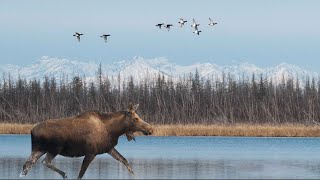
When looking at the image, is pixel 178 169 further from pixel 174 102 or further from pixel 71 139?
pixel 174 102

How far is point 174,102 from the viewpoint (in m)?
77.9

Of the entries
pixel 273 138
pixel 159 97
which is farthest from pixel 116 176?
pixel 159 97

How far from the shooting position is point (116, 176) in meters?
20.3

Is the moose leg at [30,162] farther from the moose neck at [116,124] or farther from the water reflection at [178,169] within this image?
the moose neck at [116,124]

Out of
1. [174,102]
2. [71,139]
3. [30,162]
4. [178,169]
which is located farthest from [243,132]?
[30,162]

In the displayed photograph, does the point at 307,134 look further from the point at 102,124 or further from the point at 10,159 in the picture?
the point at 102,124

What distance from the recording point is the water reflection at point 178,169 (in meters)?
20.4

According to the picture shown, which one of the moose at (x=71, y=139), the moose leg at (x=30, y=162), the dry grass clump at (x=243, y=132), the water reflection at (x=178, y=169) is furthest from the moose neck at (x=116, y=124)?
the dry grass clump at (x=243, y=132)

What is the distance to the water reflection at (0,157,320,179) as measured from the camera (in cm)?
2042

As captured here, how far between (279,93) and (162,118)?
18.6 m

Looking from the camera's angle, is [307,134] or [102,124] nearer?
[102,124]

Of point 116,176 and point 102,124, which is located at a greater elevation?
point 102,124

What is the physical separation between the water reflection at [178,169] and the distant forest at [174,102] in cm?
4307

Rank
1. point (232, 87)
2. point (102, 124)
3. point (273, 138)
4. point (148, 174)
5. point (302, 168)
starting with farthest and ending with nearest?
point (232, 87) → point (273, 138) → point (302, 168) → point (148, 174) → point (102, 124)
